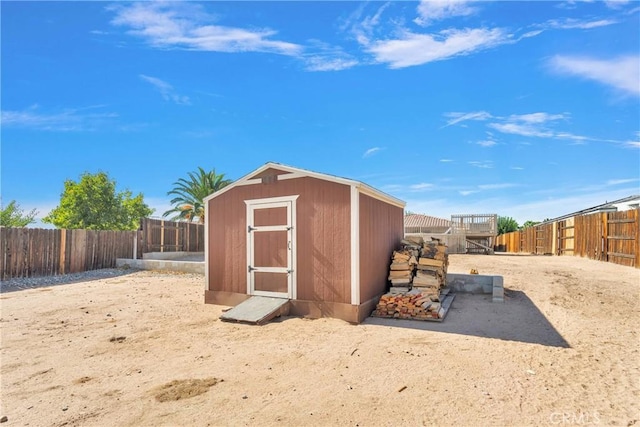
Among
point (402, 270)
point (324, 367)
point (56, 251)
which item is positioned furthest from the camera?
point (56, 251)

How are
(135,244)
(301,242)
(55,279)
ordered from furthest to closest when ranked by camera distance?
(135,244) → (55,279) → (301,242)

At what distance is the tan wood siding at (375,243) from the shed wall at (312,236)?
0.37 m

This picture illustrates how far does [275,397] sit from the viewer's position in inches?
132

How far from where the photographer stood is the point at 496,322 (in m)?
6.22

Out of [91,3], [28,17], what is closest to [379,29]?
[91,3]

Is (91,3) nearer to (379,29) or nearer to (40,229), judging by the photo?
→ (379,29)

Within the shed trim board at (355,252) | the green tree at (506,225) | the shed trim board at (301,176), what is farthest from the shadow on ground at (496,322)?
the green tree at (506,225)

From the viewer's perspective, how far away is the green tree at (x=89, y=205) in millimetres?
25453

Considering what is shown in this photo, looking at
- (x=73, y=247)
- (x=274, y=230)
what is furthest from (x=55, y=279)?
(x=274, y=230)

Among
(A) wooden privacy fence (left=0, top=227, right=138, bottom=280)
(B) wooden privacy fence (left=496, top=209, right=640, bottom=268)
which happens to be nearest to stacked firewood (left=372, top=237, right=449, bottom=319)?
(B) wooden privacy fence (left=496, top=209, right=640, bottom=268)

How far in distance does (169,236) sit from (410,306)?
14.3m

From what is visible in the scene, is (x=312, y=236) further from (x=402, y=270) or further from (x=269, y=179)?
(x=402, y=270)

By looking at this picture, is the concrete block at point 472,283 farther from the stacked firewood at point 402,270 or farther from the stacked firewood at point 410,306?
the stacked firewood at point 410,306

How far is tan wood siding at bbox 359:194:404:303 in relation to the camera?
21.6 feet
